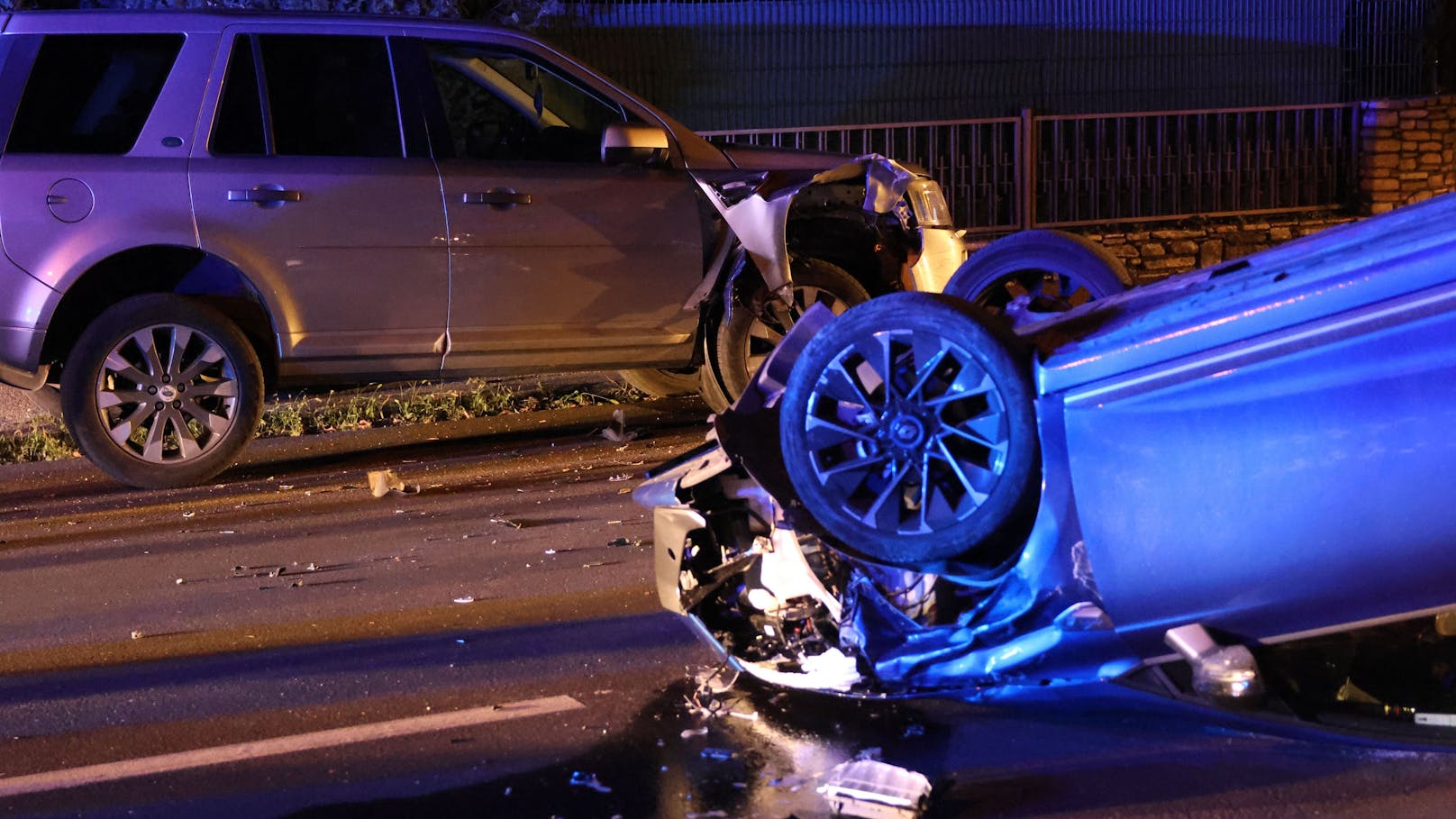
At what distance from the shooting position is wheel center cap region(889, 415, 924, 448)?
12.8 ft

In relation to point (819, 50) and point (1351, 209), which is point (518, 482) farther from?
point (1351, 209)

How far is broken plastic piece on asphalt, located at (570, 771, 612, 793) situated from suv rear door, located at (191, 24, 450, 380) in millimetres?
4000

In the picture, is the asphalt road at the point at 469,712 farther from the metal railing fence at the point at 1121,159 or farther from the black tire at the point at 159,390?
the metal railing fence at the point at 1121,159

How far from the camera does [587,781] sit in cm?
373

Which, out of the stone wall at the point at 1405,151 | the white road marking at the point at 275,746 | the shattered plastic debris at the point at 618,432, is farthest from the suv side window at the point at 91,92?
the stone wall at the point at 1405,151

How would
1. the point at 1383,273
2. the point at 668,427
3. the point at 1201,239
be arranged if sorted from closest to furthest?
the point at 1383,273, the point at 668,427, the point at 1201,239

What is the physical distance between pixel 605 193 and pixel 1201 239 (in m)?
7.64

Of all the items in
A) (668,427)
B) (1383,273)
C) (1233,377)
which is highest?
(1383,273)

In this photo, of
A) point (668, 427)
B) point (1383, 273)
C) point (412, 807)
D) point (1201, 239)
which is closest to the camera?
point (1383, 273)

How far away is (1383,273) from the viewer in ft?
10.8

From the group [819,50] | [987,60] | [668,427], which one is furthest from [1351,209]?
[668,427]

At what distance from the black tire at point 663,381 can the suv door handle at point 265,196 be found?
2460mm

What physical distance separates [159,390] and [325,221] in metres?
1.13

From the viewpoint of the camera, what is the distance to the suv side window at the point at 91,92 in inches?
276
